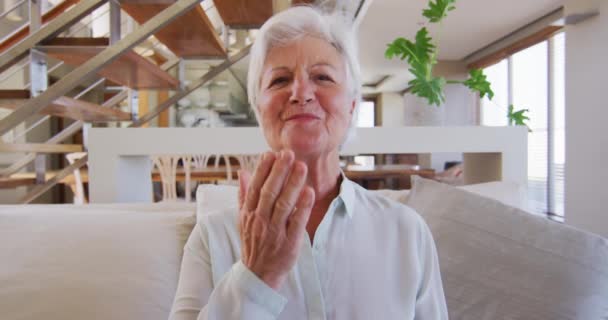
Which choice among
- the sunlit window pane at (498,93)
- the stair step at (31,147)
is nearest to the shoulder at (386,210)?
the stair step at (31,147)

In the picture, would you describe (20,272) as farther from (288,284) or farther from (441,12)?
(441,12)

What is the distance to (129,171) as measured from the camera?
1577 mm

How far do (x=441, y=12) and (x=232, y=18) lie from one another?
1.43 metres

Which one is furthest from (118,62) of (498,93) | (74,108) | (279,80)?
(498,93)

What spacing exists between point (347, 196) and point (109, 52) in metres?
1.31

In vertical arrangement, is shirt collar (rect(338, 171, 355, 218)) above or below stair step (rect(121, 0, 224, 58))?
Answer: below

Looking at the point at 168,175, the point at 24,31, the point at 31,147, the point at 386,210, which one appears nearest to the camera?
the point at 386,210

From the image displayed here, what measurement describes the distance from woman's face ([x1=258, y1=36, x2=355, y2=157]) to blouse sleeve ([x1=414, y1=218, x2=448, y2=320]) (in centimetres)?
30

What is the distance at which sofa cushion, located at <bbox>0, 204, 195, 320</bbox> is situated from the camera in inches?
31.8

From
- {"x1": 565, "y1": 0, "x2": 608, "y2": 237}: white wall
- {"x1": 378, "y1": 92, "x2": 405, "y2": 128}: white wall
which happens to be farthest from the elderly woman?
{"x1": 378, "y1": 92, "x2": 405, "y2": 128}: white wall

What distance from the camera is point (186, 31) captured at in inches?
84.5

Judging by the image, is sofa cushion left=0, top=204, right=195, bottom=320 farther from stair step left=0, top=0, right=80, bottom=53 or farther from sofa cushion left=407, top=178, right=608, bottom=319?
stair step left=0, top=0, right=80, bottom=53

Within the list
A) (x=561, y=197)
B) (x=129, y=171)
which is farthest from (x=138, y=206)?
(x=561, y=197)

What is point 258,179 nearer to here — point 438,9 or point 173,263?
point 173,263
